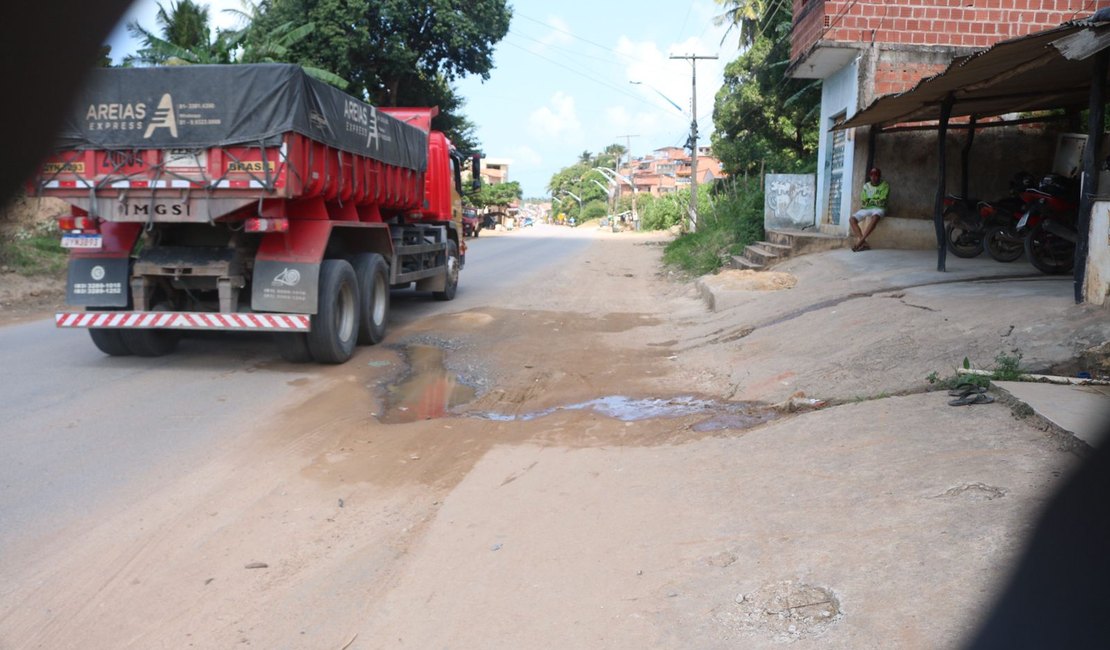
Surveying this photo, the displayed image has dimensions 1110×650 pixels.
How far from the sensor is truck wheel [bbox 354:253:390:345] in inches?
372

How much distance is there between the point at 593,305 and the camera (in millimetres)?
13750

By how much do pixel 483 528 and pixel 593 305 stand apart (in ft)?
31.4

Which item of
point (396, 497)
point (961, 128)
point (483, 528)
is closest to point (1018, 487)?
point (483, 528)

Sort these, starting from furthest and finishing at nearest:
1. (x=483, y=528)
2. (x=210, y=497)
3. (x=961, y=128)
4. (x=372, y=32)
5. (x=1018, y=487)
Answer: (x=372, y=32)
(x=961, y=128)
(x=210, y=497)
(x=483, y=528)
(x=1018, y=487)

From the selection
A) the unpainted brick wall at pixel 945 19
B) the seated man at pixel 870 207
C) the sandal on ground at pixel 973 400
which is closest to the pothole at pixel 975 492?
the sandal on ground at pixel 973 400

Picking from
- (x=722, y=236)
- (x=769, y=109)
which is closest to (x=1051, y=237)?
(x=722, y=236)

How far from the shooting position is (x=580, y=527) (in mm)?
4246

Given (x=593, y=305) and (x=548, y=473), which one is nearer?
(x=548, y=473)

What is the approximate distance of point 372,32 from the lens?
29172mm

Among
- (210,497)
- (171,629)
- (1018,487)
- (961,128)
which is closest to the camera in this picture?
(171,629)

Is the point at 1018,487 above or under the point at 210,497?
above

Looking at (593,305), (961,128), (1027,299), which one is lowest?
(593,305)

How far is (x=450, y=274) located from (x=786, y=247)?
5846 millimetres

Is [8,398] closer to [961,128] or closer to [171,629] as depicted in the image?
[171,629]
